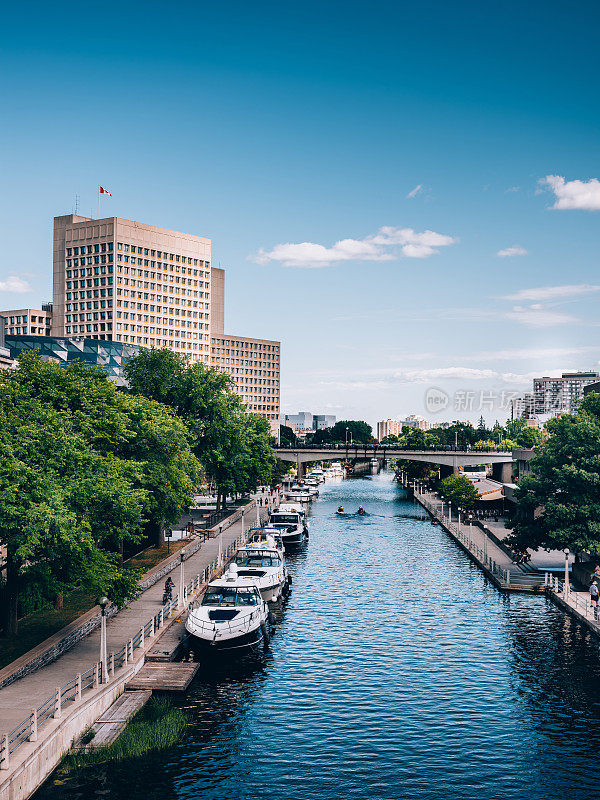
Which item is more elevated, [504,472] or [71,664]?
[504,472]

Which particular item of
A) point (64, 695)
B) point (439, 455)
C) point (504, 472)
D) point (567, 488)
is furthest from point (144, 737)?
point (439, 455)

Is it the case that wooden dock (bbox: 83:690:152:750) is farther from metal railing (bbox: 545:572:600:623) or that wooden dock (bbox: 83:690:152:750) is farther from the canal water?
metal railing (bbox: 545:572:600:623)

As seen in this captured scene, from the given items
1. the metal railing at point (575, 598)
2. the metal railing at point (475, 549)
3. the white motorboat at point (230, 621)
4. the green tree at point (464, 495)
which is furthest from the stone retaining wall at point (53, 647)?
the green tree at point (464, 495)

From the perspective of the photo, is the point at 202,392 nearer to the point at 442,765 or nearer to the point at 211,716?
the point at 211,716

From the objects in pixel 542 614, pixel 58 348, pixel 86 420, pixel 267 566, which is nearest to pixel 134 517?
pixel 86 420

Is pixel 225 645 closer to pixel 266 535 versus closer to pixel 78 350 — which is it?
pixel 266 535

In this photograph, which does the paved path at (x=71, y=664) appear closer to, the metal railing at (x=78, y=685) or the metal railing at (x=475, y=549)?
the metal railing at (x=78, y=685)

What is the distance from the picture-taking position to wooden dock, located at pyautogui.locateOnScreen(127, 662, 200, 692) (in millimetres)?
36562

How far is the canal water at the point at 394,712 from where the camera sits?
29.0m

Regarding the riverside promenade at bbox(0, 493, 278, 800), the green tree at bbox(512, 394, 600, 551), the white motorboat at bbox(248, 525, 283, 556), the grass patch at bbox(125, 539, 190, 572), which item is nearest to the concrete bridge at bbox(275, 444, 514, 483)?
the white motorboat at bbox(248, 525, 283, 556)

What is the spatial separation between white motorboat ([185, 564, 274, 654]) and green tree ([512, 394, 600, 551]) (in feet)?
75.6

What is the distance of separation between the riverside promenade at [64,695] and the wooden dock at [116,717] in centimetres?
34

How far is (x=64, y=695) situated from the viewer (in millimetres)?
32125

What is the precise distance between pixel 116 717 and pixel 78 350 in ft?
264
